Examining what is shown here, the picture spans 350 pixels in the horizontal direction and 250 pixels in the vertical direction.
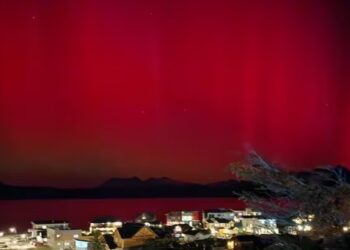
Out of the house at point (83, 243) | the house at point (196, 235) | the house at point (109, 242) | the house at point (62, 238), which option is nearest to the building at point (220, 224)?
the house at point (196, 235)

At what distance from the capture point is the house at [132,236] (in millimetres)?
23609

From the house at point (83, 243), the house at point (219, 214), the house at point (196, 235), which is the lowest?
the house at point (83, 243)

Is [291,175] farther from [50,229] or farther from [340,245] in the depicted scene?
[50,229]

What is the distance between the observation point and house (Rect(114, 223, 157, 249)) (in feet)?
77.5

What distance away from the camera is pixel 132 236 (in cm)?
2408

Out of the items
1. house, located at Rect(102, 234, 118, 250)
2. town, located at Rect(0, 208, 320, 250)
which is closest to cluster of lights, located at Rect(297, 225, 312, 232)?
town, located at Rect(0, 208, 320, 250)

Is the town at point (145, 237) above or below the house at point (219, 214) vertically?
below

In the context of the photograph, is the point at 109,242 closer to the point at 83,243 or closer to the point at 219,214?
the point at 83,243

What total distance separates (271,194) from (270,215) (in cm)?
20

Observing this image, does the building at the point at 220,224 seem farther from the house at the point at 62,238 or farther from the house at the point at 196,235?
the house at the point at 62,238

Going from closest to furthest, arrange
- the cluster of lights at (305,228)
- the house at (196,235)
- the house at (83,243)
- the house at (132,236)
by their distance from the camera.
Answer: the cluster of lights at (305,228)
the house at (132,236)
the house at (196,235)
the house at (83,243)

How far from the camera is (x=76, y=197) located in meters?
164

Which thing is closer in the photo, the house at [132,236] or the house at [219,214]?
the house at [132,236]

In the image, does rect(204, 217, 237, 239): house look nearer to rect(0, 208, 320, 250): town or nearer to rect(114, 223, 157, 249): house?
rect(0, 208, 320, 250): town
